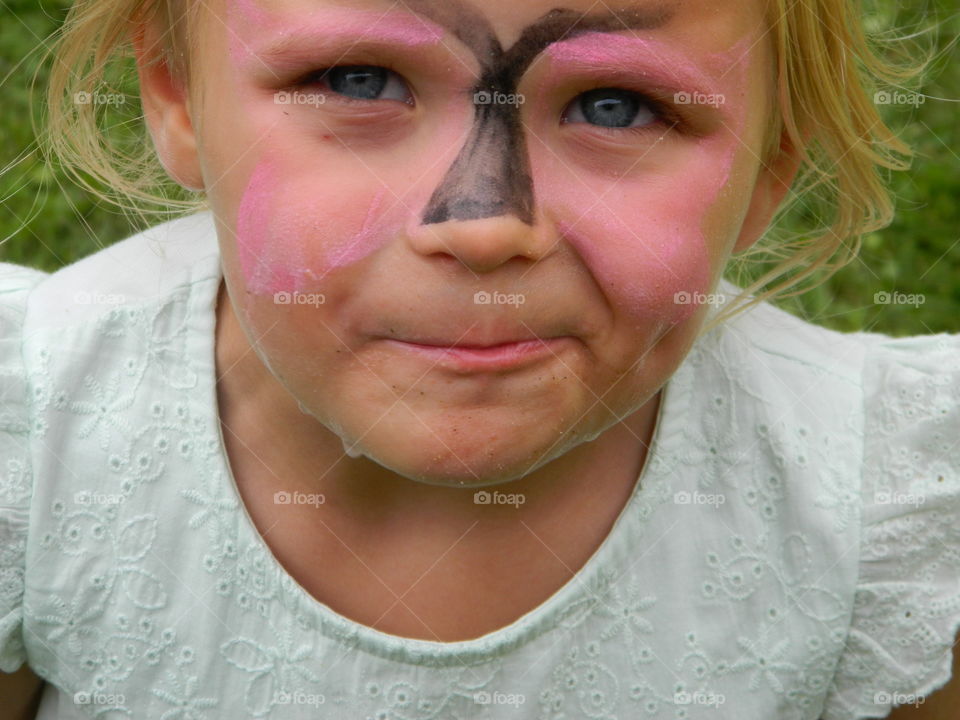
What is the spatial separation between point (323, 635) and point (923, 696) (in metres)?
0.91

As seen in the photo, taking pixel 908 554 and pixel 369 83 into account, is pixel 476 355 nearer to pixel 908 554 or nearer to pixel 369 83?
pixel 369 83

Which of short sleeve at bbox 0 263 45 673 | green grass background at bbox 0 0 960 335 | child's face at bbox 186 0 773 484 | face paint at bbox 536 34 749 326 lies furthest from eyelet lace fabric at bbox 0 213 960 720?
green grass background at bbox 0 0 960 335

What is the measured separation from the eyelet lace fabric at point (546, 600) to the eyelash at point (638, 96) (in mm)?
563

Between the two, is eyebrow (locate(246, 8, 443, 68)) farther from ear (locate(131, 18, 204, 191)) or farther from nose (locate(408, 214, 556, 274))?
ear (locate(131, 18, 204, 191))

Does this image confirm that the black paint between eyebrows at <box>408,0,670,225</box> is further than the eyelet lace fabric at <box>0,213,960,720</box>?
No

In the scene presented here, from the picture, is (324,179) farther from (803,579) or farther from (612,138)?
(803,579)

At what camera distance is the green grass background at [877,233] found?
3.02m

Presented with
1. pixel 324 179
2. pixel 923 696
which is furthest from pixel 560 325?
pixel 923 696

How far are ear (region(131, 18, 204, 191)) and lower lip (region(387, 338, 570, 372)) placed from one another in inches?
18.6

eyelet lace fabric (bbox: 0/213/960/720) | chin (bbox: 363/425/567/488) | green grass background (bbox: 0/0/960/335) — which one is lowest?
green grass background (bbox: 0/0/960/335)

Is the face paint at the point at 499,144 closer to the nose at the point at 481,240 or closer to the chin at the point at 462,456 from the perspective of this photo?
the nose at the point at 481,240

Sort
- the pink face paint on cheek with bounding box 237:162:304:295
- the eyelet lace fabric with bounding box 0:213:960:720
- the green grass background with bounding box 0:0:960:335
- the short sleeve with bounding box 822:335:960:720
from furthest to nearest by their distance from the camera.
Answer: the green grass background with bounding box 0:0:960:335
the short sleeve with bounding box 822:335:960:720
the eyelet lace fabric with bounding box 0:213:960:720
the pink face paint on cheek with bounding box 237:162:304:295

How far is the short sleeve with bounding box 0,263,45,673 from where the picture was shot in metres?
1.73

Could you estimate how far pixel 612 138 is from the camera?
1.41m
